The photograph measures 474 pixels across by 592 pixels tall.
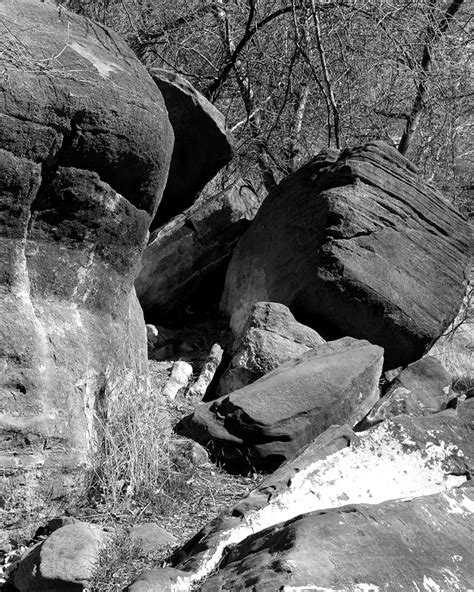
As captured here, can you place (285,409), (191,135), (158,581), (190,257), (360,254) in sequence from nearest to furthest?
(158,581) → (285,409) → (360,254) → (191,135) → (190,257)

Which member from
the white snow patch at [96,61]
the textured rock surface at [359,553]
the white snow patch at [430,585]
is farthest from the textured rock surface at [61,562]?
the white snow patch at [96,61]

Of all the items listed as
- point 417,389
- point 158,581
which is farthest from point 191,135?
point 158,581

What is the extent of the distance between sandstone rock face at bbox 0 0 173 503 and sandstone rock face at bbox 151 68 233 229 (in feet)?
7.76

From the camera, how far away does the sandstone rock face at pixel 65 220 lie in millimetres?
4383

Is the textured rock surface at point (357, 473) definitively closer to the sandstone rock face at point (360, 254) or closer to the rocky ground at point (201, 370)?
the rocky ground at point (201, 370)

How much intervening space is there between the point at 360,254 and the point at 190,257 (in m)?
1.64

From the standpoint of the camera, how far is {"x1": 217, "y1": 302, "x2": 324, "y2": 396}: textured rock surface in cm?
625

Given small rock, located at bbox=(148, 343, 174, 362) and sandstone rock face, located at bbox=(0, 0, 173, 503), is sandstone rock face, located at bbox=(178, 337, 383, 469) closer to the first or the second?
sandstone rock face, located at bbox=(0, 0, 173, 503)

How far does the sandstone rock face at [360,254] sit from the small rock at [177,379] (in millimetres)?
718

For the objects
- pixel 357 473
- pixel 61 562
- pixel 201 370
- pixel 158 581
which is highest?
pixel 357 473

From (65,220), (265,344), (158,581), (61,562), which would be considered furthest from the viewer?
(265,344)

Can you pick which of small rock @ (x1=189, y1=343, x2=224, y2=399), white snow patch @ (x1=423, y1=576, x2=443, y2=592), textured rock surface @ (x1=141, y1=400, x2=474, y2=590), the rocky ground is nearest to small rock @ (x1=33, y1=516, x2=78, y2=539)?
the rocky ground

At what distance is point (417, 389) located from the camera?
6473mm

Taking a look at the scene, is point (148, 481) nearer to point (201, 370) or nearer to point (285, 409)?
point (285, 409)
